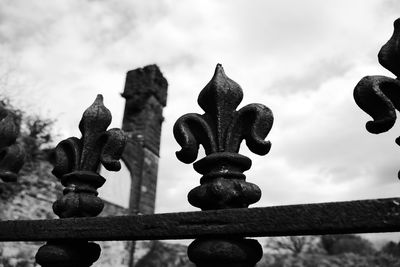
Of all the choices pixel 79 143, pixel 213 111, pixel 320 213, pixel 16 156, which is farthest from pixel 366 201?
pixel 16 156

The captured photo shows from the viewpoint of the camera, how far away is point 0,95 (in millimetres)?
8203

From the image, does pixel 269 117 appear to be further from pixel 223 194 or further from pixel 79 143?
pixel 79 143

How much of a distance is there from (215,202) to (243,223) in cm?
11

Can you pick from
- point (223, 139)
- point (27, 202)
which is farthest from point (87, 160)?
point (27, 202)

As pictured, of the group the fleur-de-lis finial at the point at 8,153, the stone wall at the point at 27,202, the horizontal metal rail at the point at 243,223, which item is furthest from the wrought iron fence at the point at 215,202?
the stone wall at the point at 27,202

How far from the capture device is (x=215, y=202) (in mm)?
1128

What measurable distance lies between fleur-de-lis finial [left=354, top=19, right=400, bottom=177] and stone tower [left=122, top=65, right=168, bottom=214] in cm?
1162

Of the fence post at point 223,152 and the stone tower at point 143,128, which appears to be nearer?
the fence post at point 223,152

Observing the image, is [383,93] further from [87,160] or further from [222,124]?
[87,160]

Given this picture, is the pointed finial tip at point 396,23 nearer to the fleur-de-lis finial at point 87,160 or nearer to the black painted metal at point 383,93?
the black painted metal at point 383,93

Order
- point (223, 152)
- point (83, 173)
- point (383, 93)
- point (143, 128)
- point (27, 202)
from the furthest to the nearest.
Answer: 1. point (143, 128)
2. point (27, 202)
3. point (83, 173)
4. point (223, 152)
5. point (383, 93)

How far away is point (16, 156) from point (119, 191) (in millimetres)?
10564

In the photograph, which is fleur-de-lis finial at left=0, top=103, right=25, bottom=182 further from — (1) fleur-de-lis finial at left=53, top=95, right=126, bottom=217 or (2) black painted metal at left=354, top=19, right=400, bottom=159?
(2) black painted metal at left=354, top=19, right=400, bottom=159

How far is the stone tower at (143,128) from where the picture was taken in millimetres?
12789
